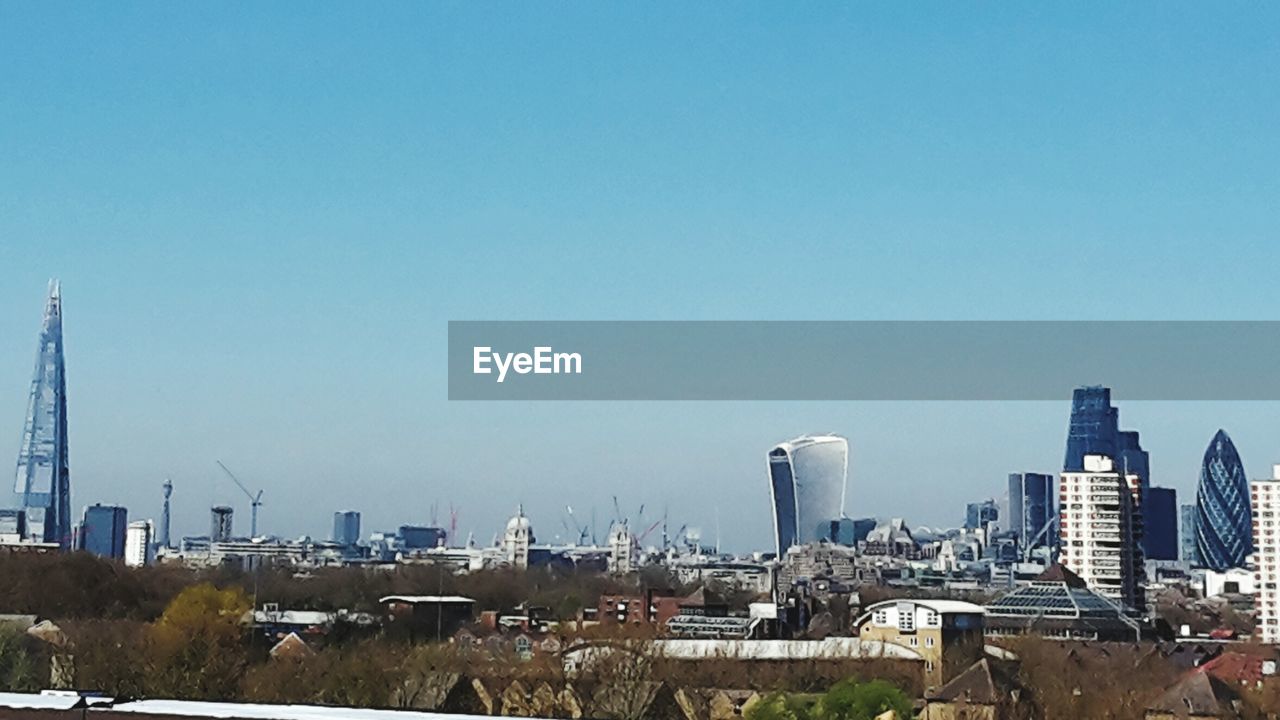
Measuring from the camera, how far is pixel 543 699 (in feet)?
25.3

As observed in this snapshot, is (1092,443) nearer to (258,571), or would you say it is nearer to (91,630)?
(258,571)

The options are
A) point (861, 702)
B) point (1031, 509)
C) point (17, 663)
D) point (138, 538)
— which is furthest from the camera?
point (1031, 509)

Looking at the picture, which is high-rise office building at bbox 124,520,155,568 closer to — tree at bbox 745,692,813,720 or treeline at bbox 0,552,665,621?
treeline at bbox 0,552,665,621

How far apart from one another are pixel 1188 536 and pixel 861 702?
3869 cm

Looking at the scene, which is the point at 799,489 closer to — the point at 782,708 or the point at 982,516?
the point at 982,516

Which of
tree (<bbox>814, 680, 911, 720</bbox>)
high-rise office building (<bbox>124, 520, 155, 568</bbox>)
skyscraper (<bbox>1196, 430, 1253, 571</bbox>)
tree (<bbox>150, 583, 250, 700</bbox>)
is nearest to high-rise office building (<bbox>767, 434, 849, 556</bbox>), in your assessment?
skyscraper (<bbox>1196, 430, 1253, 571</bbox>)

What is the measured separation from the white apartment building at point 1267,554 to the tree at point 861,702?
11354 mm

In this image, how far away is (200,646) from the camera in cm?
892

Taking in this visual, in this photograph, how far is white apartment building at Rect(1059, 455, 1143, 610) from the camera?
83.0 ft

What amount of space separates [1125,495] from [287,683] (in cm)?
2242

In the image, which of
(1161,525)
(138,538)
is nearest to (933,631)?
(138,538)

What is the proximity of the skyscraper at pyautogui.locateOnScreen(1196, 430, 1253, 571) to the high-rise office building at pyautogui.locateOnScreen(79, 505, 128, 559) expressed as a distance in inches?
1104

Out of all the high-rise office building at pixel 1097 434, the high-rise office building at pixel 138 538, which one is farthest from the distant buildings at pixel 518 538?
the high-rise office building at pixel 1097 434

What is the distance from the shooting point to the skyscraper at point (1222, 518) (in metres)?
43.8
